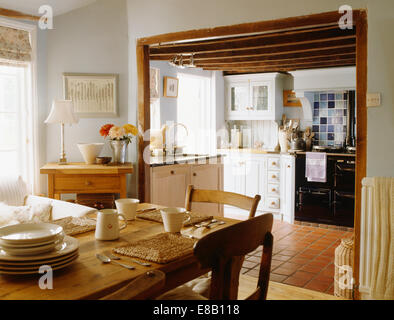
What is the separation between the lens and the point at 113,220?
5.70 ft

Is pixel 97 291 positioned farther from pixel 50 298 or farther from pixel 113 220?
pixel 113 220

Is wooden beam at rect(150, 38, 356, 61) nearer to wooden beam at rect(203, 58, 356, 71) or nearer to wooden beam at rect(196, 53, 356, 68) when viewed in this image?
wooden beam at rect(196, 53, 356, 68)

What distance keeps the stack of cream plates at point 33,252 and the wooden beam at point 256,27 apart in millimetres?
2447

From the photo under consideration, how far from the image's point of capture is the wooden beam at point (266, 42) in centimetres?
378

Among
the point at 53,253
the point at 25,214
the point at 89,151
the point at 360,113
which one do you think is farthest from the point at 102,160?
the point at 53,253

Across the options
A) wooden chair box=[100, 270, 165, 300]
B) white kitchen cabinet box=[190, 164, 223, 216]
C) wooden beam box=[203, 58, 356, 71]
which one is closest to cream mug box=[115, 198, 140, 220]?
wooden chair box=[100, 270, 165, 300]

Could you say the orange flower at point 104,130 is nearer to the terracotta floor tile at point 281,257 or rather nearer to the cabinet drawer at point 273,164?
the terracotta floor tile at point 281,257

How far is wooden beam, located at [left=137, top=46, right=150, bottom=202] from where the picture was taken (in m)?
4.04

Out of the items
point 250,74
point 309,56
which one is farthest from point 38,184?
point 250,74

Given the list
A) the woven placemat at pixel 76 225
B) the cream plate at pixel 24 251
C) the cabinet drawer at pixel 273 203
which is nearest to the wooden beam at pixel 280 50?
the cabinet drawer at pixel 273 203

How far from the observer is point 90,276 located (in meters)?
1.33

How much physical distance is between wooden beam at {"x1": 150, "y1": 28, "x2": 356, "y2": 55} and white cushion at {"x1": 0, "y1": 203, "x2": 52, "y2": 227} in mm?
2330

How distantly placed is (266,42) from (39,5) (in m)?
2.22

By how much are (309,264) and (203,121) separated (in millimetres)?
3430
